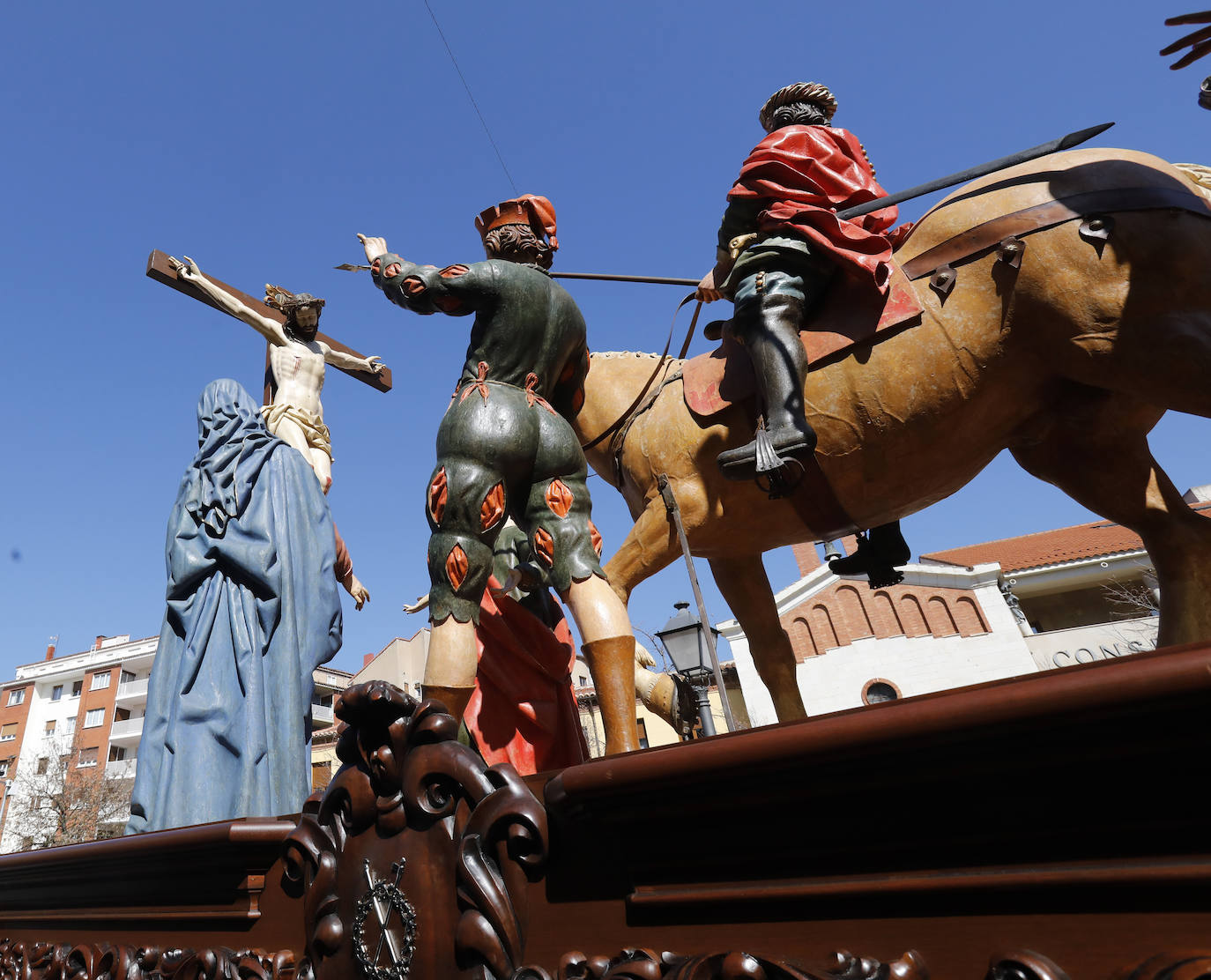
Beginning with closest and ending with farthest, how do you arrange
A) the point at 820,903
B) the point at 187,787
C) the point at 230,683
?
the point at 820,903
the point at 187,787
the point at 230,683

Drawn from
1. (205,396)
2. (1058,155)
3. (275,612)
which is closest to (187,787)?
(275,612)

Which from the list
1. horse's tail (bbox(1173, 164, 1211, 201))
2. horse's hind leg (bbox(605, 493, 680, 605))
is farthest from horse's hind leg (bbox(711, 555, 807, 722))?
horse's tail (bbox(1173, 164, 1211, 201))

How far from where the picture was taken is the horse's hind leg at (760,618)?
293cm

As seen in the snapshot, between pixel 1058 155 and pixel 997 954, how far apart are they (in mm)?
2594

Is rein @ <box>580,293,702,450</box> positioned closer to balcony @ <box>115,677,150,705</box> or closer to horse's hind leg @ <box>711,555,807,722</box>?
horse's hind leg @ <box>711,555,807,722</box>

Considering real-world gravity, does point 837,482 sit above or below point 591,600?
above

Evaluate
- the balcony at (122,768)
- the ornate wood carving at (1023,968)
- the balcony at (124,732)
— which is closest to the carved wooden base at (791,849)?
the ornate wood carving at (1023,968)

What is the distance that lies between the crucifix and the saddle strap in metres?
3.70

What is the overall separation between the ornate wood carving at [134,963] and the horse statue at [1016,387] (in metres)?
1.50

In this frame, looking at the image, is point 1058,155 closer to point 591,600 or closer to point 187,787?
point 591,600

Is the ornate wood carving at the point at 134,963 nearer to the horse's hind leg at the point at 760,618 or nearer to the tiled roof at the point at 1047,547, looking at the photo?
the horse's hind leg at the point at 760,618

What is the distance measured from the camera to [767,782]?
2.81 feet

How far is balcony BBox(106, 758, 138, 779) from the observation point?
33.5 metres

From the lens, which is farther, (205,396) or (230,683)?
(205,396)
